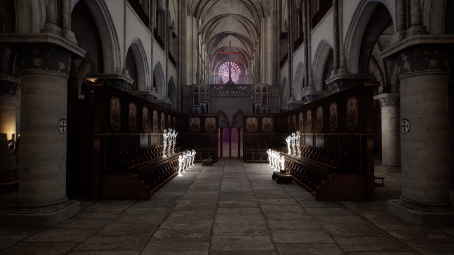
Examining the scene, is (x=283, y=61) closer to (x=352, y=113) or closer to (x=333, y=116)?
(x=333, y=116)

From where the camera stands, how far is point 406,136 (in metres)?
5.50

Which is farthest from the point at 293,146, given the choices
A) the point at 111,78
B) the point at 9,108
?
the point at 9,108

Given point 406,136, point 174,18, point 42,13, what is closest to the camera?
point 42,13

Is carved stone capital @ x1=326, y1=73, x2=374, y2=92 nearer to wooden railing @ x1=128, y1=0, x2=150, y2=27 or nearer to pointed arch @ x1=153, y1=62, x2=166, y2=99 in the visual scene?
wooden railing @ x1=128, y1=0, x2=150, y2=27

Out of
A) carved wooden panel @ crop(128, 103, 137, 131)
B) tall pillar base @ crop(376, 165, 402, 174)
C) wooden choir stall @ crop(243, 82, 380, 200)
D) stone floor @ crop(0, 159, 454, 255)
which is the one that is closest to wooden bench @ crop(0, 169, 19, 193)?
stone floor @ crop(0, 159, 454, 255)

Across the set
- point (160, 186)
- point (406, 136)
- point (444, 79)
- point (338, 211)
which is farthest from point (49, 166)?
point (444, 79)

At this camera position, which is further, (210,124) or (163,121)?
(210,124)

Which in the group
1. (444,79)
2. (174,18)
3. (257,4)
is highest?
(257,4)

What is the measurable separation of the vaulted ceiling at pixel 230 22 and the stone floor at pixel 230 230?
22.7 meters

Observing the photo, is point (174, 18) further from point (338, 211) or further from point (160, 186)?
point (338, 211)

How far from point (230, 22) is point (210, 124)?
25.1m

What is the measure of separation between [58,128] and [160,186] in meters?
3.71

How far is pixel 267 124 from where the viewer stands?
17.3 metres

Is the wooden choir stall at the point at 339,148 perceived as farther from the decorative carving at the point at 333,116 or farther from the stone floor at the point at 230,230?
the stone floor at the point at 230,230
